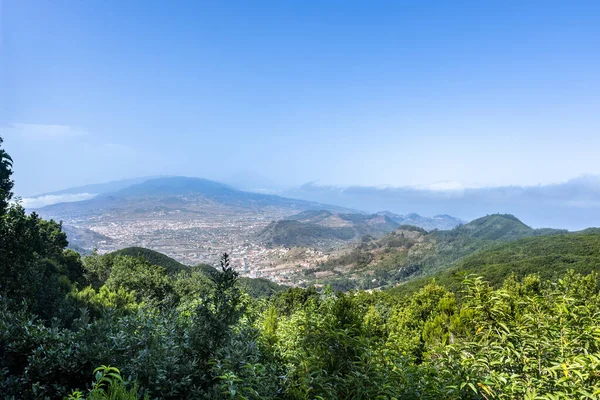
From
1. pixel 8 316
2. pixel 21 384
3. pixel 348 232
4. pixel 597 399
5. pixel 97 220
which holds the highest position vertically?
pixel 597 399

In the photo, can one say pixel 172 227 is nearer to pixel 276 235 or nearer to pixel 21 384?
pixel 276 235

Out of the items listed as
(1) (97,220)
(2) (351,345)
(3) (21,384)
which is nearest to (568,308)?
(2) (351,345)

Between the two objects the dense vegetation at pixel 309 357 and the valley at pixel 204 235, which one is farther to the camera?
the valley at pixel 204 235

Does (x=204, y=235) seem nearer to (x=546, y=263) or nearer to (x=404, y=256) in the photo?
(x=404, y=256)

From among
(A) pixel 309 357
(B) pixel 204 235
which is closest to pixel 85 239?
(B) pixel 204 235

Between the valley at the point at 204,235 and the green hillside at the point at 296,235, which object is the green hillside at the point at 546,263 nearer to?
the valley at the point at 204,235

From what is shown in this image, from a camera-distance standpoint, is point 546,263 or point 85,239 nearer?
point 546,263

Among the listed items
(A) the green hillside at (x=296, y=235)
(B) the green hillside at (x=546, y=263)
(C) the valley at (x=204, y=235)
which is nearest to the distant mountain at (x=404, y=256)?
Answer: (C) the valley at (x=204, y=235)

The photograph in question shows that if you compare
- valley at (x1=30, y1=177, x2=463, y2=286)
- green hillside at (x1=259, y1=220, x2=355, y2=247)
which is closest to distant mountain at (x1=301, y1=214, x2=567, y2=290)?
valley at (x1=30, y1=177, x2=463, y2=286)
